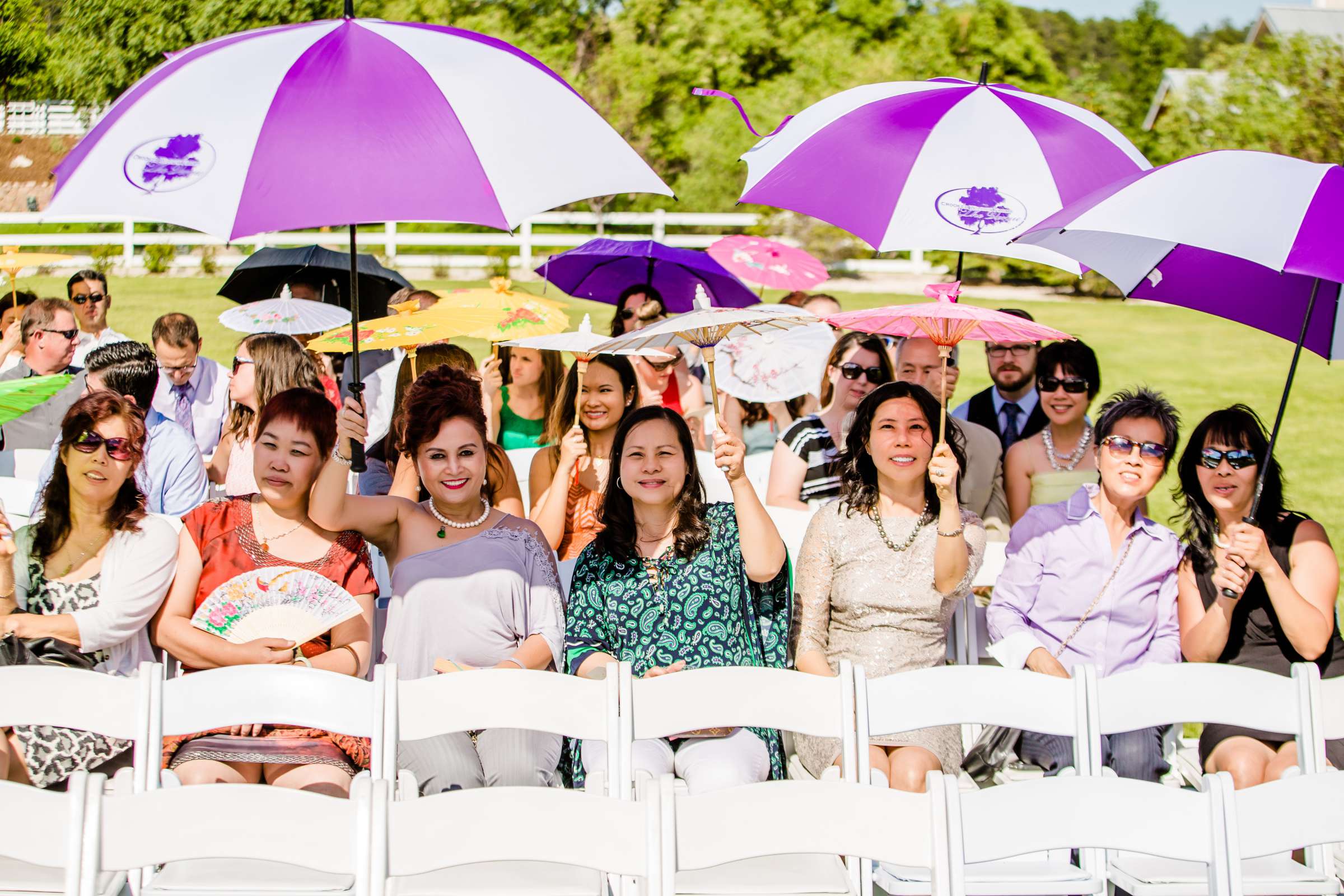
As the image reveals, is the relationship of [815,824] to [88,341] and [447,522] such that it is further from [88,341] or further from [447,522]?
[88,341]

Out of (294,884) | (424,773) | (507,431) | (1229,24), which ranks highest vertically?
(1229,24)

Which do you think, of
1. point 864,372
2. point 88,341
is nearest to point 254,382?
point 88,341

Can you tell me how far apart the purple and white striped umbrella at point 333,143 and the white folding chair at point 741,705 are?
4.57ft

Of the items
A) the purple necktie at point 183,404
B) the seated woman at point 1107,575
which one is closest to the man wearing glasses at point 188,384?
the purple necktie at point 183,404

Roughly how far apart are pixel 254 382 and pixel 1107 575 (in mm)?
3700

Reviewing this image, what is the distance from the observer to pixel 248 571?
4.16 meters

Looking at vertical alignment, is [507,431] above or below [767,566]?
above

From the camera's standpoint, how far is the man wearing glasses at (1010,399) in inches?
241

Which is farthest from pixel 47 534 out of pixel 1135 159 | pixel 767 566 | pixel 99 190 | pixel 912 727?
pixel 1135 159

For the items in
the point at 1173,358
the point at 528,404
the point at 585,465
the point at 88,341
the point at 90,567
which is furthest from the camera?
the point at 1173,358

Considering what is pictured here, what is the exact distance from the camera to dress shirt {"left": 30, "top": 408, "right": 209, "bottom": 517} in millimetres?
5367

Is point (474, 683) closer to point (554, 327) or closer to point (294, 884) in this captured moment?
point (294, 884)

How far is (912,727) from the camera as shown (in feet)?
12.1

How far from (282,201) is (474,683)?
1452 millimetres
